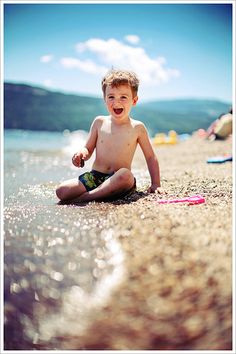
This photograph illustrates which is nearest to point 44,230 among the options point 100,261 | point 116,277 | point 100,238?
point 100,238

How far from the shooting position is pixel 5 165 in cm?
390

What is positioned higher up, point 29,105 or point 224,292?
point 29,105

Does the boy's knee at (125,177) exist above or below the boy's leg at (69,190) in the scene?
above

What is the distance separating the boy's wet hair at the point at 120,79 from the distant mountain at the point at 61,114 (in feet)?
30.2

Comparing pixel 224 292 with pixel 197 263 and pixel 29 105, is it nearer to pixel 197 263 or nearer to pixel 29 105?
pixel 197 263

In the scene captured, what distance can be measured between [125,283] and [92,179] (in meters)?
1.18

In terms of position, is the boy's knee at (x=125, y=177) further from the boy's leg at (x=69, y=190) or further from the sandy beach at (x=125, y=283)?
the sandy beach at (x=125, y=283)

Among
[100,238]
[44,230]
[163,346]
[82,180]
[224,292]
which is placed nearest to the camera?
[163,346]

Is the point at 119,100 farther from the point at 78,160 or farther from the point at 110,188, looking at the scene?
the point at 110,188

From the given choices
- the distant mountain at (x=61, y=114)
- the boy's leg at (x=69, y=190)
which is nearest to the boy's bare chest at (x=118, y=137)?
the boy's leg at (x=69, y=190)

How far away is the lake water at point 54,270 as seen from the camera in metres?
1.05

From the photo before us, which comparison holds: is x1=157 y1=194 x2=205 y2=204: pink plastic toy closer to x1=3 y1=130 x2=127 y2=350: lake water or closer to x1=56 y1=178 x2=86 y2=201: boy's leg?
x1=3 y1=130 x2=127 y2=350: lake water

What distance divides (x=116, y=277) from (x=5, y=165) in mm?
2991

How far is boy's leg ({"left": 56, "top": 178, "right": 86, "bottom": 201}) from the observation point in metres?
2.14
